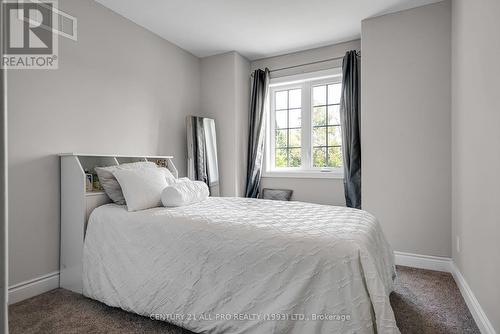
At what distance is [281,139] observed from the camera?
13.1ft

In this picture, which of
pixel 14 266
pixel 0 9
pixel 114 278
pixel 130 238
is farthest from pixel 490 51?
pixel 14 266

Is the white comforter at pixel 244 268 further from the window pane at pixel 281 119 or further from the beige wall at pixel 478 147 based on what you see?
the window pane at pixel 281 119

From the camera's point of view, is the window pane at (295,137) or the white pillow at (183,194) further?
the window pane at (295,137)

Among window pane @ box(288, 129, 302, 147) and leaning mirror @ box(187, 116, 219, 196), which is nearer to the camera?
leaning mirror @ box(187, 116, 219, 196)

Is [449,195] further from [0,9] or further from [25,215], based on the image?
[25,215]

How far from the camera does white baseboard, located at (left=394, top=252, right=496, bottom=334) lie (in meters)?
1.69

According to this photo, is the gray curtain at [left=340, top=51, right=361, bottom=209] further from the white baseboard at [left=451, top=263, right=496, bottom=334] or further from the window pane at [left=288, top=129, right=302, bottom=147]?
the white baseboard at [left=451, top=263, right=496, bottom=334]

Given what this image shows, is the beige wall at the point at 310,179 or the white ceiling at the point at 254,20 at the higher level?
the white ceiling at the point at 254,20

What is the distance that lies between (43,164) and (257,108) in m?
2.54

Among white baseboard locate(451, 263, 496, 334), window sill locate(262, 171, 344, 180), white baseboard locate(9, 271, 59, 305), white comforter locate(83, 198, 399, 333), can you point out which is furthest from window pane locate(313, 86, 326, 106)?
white baseboard locate(9, 271, 59, 305)

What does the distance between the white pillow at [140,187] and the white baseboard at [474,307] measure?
7.61 feet

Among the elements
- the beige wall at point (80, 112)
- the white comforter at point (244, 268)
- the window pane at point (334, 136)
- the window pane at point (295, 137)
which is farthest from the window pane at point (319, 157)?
the beige wall at point (80, 112)

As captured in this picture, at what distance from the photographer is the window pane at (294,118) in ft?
12.7

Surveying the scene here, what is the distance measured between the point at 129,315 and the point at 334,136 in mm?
2922
